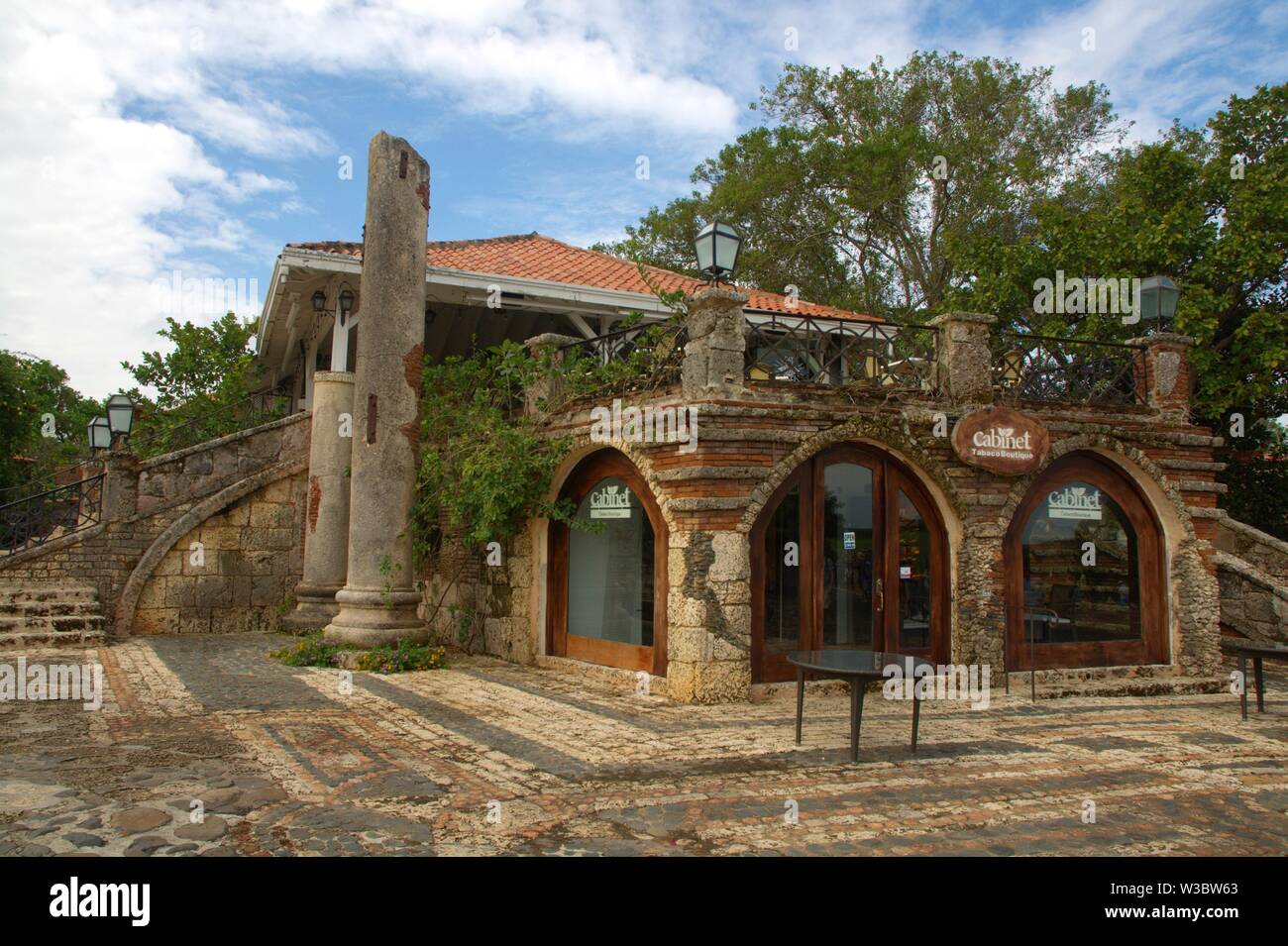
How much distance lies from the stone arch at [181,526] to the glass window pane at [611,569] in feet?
19.4

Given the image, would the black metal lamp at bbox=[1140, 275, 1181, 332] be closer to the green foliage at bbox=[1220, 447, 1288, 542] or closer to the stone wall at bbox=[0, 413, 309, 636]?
the green foliage at bbox=[1220, 447, 1288, 542]

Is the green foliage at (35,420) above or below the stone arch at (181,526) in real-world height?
above

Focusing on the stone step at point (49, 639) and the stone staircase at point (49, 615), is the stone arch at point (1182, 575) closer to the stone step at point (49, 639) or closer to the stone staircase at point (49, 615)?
the stone step at point (49, 639)

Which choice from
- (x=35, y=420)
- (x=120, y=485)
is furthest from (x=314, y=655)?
(x=35, y=420)

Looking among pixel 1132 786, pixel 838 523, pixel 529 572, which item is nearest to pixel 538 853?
pixel 1132 786

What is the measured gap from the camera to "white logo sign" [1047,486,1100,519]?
10.2 m

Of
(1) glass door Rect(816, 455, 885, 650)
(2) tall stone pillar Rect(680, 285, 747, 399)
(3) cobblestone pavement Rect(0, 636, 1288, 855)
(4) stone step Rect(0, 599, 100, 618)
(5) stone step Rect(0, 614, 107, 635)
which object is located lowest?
(3) cobblestone pavement Rect(0, 636, 1288, 855)

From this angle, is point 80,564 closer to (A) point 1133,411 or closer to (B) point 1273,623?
(A) point 1133,411

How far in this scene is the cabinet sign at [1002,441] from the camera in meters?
9.33

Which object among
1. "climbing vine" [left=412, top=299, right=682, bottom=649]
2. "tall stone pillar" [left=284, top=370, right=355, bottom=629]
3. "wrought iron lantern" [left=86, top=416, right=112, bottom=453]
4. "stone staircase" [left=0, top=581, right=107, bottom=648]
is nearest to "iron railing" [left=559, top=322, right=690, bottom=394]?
"climbing vine" [left=412, top=299, right=682, bottom=649]

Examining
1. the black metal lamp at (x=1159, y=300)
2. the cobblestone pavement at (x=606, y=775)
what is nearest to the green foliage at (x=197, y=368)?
the cobblestone pavement at (x=606, y=775)

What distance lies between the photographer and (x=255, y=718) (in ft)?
24.2

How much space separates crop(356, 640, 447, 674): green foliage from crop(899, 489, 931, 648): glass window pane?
5.31 meters

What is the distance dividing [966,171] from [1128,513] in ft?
48.2
